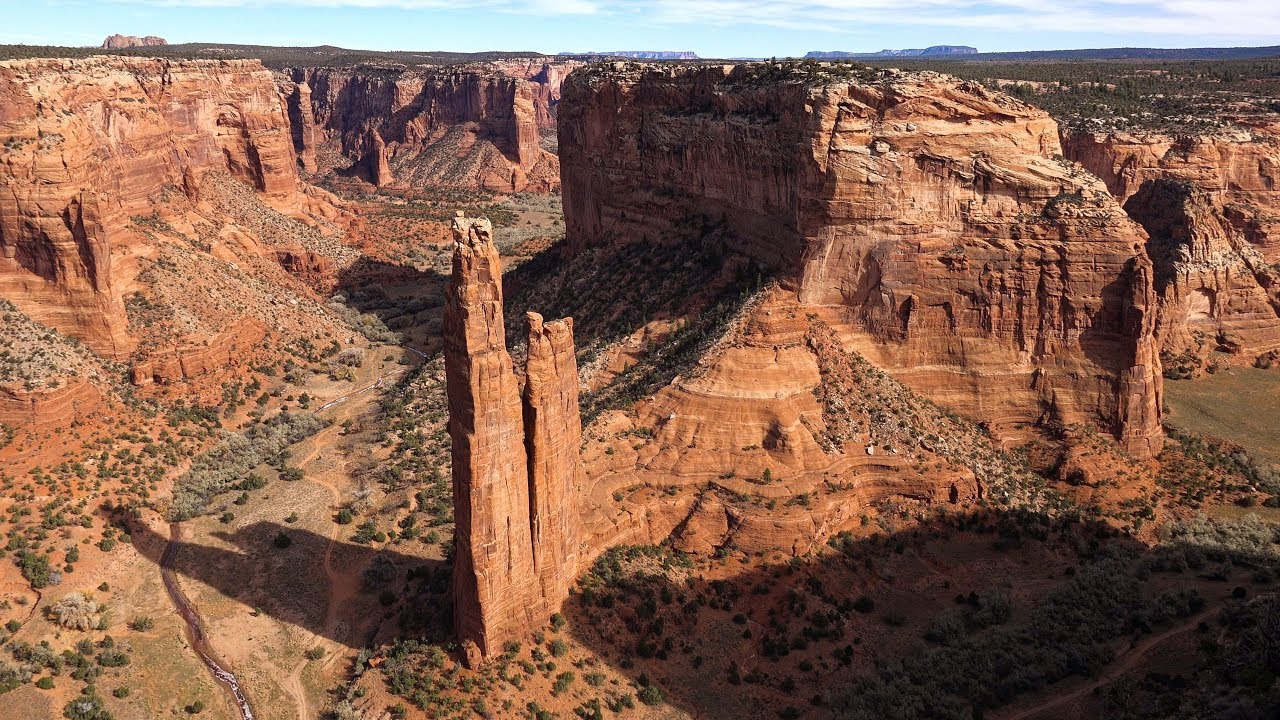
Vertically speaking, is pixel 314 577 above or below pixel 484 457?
below

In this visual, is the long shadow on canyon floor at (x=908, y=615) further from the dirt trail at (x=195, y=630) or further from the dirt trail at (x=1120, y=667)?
the dirt trail at (x=195, y=630)

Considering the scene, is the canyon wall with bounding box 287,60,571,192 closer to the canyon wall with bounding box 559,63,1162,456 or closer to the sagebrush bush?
the sagebrush bush

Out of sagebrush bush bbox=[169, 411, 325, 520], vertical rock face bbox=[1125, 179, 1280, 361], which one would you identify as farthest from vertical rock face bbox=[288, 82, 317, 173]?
vertical rock face bbox=[1125, 179, 1280, 361]

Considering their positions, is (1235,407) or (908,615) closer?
(908,615)

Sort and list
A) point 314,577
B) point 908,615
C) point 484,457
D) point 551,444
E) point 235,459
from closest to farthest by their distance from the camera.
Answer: point 484,457 → point 551,444 → point 908,615 → point 314,577 → point 235,459

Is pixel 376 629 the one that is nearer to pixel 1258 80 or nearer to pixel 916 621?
pixel 916 621

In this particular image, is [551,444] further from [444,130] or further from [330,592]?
[444,130]

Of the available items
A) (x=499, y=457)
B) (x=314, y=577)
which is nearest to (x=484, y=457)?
(x=499, y=457)
